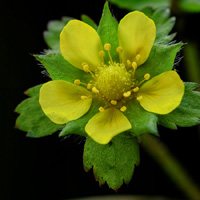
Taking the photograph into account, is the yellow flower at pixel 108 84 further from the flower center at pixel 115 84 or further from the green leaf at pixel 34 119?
the green leaf at pixel 34 119

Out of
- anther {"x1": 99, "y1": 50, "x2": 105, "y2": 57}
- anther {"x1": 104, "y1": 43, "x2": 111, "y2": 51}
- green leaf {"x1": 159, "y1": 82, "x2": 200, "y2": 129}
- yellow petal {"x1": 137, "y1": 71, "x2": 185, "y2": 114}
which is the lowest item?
green leaf {"x1": 159, "y1": 82, "x2": 200, "y2": 129}

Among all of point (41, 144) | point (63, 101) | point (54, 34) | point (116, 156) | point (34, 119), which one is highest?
point (54, 34)

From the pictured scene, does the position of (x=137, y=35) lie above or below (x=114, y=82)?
above

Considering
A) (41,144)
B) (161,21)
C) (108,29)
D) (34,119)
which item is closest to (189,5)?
(161,21)

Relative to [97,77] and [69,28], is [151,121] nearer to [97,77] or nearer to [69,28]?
[97,77]

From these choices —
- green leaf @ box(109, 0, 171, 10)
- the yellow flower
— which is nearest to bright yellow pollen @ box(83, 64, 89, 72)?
the yellow flower

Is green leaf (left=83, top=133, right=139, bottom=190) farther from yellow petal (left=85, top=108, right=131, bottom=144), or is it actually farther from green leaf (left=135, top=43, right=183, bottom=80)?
green leaf (left=135, top=43, right=183, bottom=80)

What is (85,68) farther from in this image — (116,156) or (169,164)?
(169,164)
